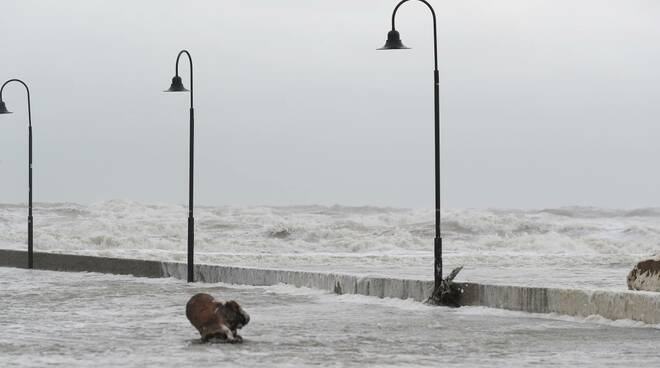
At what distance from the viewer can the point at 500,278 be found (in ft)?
118

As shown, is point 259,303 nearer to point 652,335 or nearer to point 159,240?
point 652,335

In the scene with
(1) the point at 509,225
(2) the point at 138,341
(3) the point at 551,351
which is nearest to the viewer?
(3) the point at 551,351

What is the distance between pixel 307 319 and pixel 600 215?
83266 mm

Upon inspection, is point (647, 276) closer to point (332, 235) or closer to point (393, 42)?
point (393, 42)

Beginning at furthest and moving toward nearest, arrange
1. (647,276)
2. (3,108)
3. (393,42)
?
(3,108), (393,42), (647,276)

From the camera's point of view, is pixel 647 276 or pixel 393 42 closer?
pixel 647 276

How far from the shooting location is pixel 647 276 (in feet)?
63.9

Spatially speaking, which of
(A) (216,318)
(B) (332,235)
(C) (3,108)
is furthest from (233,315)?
(B) (332,235)

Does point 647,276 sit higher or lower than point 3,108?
lower

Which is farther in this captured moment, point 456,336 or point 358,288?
point 358,288

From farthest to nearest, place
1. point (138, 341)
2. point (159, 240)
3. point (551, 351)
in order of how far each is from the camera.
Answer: point (159, 240) < point (138, 341) < point (551, 351)

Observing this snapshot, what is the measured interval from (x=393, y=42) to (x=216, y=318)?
775 cm

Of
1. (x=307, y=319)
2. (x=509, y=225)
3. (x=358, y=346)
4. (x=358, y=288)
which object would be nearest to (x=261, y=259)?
(x=509, y=225)

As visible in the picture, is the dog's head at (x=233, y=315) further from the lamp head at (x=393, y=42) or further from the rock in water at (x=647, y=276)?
the lamp head at (x=393, y=42)
